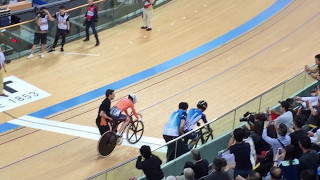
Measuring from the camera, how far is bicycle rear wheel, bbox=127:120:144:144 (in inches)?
468

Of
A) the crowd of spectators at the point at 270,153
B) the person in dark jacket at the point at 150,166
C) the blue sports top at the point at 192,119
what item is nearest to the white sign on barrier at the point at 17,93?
the blue sports top at the point at 192,119

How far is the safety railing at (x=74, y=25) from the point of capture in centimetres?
1666

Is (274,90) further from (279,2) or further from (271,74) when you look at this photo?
(279,2)

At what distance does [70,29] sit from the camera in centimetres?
1812

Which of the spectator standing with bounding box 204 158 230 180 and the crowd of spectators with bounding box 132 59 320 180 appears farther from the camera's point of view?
the crowd of spectators with bounding box 132 59 320 180

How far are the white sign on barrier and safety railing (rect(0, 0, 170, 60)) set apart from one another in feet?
4.50

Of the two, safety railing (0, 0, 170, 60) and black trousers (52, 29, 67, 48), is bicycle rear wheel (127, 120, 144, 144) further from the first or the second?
safety railing (0, 0, 170, 60)

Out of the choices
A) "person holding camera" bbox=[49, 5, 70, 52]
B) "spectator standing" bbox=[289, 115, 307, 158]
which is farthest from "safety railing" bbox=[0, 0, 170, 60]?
"spectator standing" bbox=[289, 115, 307, 158]

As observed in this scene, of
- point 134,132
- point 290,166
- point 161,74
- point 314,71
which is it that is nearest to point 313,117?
point 290,166

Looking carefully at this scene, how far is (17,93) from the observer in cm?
1484

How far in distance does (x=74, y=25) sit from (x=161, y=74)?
12.4 ft

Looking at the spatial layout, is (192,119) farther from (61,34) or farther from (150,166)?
(61,34)

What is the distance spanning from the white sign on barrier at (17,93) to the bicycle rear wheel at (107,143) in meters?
3.51

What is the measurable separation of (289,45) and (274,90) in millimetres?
6425
